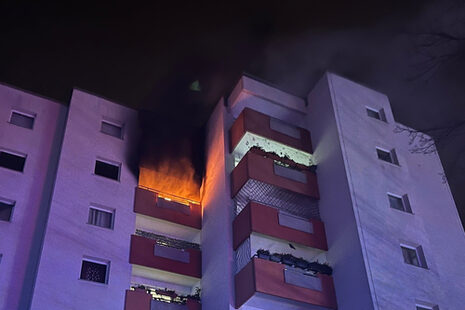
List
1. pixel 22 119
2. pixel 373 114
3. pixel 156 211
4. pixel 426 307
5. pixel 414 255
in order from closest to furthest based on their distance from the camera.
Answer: pixel 426 307 → pixel 414 255 → pixel 156 211 → pixel 22 119 → pixel 373 114

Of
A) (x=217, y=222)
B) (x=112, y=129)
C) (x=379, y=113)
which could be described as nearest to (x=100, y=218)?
(x=217, y=222)

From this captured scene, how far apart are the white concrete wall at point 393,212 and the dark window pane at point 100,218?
917 centimetres

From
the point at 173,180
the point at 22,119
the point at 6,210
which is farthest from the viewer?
the point at 173,180

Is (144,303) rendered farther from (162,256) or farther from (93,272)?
(162,256)

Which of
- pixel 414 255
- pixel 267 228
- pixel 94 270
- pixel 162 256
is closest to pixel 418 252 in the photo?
pixel 414 255

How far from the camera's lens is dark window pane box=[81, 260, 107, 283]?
20661 mm

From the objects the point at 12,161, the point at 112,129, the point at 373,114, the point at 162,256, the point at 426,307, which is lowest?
the point at 426,307

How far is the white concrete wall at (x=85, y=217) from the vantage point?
1969cm

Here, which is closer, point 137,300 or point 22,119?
point 137,300

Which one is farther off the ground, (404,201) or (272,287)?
(404,201)

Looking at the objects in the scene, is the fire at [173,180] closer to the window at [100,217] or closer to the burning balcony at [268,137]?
the window at [100,217]

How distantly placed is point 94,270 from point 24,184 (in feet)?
15.7

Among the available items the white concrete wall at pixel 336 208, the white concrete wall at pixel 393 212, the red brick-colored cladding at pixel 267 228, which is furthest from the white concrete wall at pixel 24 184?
the white concrete wall at pixel 393 212

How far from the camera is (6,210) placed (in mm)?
21266
